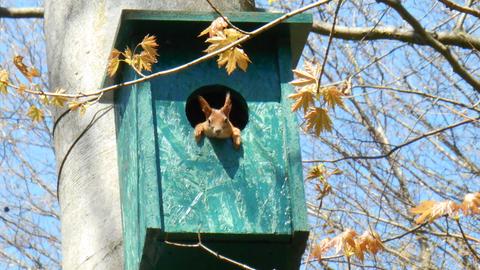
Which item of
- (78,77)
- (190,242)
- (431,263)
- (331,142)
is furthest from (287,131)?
(331,142)

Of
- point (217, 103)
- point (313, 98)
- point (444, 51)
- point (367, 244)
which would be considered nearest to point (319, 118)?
point (313, 98)

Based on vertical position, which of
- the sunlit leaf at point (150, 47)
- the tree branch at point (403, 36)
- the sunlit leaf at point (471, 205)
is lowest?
the sunlit leaf at point (471, 205)

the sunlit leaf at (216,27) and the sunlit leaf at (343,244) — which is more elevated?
the sunlit leaf at (216,27)

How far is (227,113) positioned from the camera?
3.08m

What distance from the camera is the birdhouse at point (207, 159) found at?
9.22ft

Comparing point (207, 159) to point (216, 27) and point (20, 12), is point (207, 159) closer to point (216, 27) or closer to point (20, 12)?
point (216, 27)

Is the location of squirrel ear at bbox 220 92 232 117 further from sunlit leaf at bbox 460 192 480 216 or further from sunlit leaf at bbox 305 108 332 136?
sunlit leaf at bbox 460 192 480 216

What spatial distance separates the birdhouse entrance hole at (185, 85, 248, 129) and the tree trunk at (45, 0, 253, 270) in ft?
0.79

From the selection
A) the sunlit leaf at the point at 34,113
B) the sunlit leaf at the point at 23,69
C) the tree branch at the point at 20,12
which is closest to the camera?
the sunlit leaf at the point at 23,69

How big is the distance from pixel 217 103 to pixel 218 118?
1.28 feet

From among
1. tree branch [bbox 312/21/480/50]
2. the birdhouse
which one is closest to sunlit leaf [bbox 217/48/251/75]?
the birdhouse

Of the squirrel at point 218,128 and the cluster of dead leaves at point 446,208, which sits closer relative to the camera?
the cluster of dead leaves at point 446,208

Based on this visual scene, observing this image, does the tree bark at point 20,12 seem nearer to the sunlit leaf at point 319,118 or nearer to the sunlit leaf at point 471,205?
the sunlit leaf at point 319,118

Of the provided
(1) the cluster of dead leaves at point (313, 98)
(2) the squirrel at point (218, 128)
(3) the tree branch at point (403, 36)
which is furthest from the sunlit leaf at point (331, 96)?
(3) the tree branch at point (403, 36)
